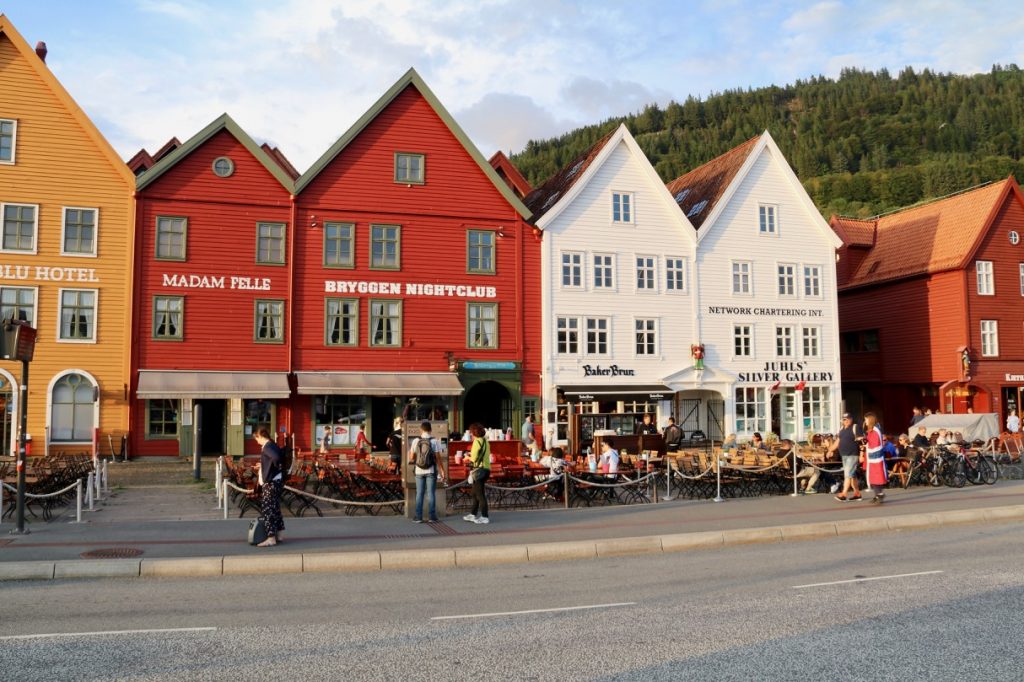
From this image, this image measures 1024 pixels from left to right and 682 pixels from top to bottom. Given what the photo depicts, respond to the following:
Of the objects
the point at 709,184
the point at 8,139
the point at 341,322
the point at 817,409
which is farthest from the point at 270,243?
the point at 817,409

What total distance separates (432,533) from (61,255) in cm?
1970

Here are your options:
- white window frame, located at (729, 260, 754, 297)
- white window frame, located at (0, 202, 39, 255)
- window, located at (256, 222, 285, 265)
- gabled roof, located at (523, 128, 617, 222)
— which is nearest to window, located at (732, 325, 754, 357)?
white window frame, located at (729, 260, 754, 297)

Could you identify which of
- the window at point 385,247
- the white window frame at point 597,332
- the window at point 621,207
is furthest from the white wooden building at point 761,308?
the window at point 385,247

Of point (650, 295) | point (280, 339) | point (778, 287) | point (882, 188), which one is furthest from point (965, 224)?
point (882, 188)

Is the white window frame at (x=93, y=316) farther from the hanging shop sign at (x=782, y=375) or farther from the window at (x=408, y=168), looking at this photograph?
the hanging shop sign at (x=782, y=375)

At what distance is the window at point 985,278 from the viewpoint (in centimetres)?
3991

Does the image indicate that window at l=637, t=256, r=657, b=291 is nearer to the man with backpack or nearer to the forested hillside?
the man with backpack

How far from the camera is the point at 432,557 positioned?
12.2 meters

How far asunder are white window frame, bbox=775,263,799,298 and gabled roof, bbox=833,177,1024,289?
8642 mm

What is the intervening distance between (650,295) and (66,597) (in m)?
26.7

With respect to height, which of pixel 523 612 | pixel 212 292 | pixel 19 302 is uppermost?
pixel 212 292

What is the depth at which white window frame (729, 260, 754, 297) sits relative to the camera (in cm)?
3528

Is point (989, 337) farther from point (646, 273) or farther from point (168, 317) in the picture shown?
point (168, 317)

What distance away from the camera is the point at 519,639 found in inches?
303
